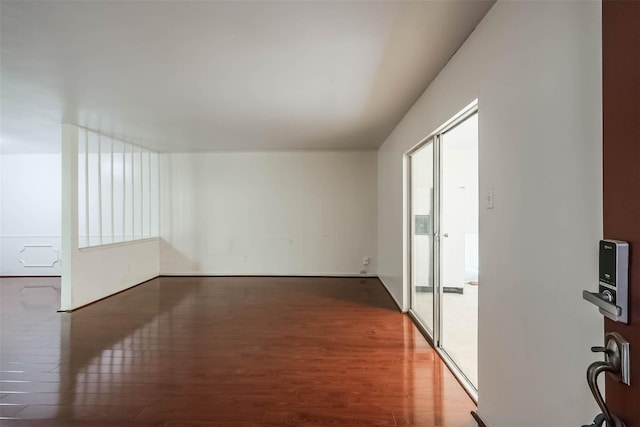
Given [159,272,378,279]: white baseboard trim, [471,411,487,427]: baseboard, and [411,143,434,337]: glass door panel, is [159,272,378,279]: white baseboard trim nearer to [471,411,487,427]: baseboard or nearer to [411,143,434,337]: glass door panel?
[411,143,434,337]: glass door panel

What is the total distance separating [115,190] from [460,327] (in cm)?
594

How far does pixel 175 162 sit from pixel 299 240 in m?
3.12

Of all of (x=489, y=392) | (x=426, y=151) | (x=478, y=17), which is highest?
(x=478, y=17)

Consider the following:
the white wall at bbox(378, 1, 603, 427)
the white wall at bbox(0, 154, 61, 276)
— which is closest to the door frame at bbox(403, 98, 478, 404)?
the white wall at bbox(378, 1, 603, 427)

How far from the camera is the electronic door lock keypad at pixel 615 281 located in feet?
2.45

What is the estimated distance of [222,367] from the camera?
2.69 metres

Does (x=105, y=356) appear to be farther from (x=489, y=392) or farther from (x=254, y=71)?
(x=489, y=392)

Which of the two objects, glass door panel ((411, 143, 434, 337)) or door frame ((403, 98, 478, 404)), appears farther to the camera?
glass door panel ((411, 143, 434, 337))

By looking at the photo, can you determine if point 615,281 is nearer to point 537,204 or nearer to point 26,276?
point 537,204

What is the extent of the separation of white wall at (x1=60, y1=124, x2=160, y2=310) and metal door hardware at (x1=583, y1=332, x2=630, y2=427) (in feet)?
17.9

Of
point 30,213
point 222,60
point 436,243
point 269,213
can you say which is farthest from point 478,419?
point 30,213

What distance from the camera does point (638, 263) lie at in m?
0.72

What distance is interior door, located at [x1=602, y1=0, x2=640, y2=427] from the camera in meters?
0.73

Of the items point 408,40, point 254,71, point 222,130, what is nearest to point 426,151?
point 408,40
